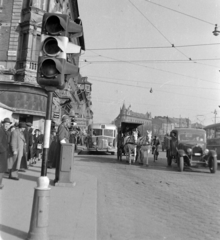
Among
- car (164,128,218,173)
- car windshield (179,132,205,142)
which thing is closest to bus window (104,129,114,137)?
car (164,128,218,173)

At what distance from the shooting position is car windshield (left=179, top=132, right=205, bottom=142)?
528 inches

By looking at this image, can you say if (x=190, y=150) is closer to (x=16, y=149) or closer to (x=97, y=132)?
(x=16, y=149)

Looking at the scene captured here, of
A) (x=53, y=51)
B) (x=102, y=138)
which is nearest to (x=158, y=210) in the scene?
(x=53, y=51)

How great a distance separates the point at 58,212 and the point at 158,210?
2.15 metres

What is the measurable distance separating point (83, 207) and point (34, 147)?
8.36 m

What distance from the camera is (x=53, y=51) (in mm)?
3822

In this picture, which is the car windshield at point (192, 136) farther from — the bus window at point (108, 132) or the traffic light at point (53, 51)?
the traffic light at point (53, 51)

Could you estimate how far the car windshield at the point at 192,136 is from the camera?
1341 cm

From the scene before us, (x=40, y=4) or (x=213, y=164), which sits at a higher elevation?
(x=40, y=4)

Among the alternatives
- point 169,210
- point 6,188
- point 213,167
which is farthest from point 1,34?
point 169,210

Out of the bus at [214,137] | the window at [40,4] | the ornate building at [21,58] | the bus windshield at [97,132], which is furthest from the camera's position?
the bus windshield at [97,132]

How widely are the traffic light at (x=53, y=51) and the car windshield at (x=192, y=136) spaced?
10.8 meters

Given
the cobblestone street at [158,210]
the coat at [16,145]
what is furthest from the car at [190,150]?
the coat at [16,145]

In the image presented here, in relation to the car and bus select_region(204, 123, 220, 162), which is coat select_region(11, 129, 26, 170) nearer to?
the car
